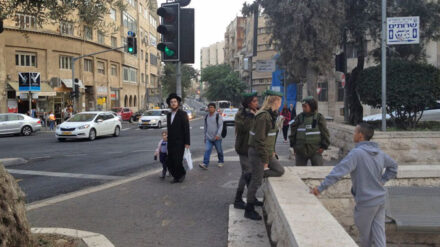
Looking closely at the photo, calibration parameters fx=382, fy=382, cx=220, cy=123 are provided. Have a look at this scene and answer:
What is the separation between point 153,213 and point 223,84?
216 feet

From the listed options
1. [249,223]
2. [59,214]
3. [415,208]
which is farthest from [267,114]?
[59,214]

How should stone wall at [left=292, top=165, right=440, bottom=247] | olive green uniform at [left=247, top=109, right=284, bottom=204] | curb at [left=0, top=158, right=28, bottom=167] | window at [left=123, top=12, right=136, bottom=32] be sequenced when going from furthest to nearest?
window at [left=123, top=12, right=136, bottom=32] < curb at [left=0, top=158, right=28, bottom=167] < stone wall at [left=292, top=165, right=440, bottom=247] < olive green uniform at [left=247, top=109, right=284, bottom=204]

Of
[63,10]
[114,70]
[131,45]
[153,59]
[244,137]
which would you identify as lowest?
[244,137]

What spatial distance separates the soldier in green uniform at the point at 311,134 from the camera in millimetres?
6012

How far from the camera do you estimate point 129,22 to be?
5372cm

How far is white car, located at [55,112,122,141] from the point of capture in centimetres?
1834

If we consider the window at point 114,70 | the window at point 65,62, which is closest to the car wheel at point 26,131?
the window at point 65,62

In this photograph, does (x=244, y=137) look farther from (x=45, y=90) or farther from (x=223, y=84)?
(x=223, y=84)

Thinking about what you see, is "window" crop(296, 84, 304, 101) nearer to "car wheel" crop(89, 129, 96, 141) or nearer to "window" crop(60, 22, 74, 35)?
"car wheel" crop(89, 129, 96, 141)

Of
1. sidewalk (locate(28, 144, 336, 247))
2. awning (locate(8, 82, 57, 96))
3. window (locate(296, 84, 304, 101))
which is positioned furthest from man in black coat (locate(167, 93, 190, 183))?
window (locate(296, 84, 304, 101))

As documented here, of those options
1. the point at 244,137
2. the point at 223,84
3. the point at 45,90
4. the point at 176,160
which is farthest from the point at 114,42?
the point at 244,137

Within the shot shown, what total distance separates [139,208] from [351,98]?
444 inches

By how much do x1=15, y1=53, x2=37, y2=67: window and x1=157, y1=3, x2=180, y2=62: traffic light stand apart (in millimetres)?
29374

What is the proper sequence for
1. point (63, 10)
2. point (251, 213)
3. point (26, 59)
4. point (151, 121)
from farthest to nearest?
point (26, 59), point (151, 121), point (63, 10), point (251, 213)
